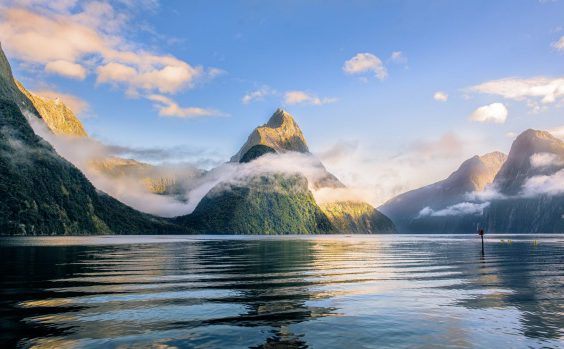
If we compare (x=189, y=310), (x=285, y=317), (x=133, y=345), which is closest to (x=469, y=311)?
(x=285, y=317)

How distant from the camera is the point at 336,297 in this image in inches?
1050

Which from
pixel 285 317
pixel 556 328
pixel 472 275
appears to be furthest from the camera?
pixel 472 275

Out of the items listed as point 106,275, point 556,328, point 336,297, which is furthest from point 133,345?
point 106,275

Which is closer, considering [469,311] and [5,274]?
[469,311]

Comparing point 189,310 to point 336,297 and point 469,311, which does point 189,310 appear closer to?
point 336,297

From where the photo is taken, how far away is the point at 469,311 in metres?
22.5

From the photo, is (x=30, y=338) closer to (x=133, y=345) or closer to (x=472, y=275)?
(x=133, y=345)

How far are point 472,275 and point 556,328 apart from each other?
24324 millimetres

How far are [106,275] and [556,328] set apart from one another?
3517cm

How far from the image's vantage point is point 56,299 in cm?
2480

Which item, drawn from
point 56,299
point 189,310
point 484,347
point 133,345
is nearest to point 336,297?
point 189,310

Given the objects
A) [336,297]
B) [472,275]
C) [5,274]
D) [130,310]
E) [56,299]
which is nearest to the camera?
[130,310]

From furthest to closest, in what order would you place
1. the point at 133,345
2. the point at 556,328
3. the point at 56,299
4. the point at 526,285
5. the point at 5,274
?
1. the point at 5,274
2. the point at 526,285
3. the point at 56,299
4. the point at 556,328
5. the point at 133,345

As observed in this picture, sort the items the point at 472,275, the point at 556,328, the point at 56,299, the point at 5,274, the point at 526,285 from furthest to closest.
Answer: the point at 472,275 → the point at 5,274 → the point at 526,285 → the point at 56,299 → the point at 556,328
